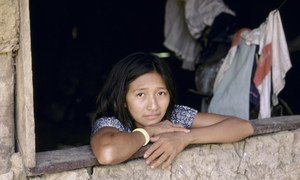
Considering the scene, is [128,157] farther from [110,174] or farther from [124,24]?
[124,24]

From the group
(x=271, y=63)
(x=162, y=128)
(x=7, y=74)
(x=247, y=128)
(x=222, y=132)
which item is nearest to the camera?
(x=7, y=74)

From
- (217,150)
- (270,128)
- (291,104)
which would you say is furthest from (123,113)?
(291,104)

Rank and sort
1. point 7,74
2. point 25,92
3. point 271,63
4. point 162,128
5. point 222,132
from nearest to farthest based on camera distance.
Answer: point 25,92
point 7,74
point 162,128
point 222,132
point 271,63

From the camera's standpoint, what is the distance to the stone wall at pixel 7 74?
2389 mm

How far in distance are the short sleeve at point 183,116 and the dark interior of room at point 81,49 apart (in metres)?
3.55

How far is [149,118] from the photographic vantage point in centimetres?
283

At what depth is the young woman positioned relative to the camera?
265 cm

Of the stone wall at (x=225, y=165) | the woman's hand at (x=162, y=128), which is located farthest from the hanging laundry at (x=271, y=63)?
the woman's hand at (x=162, y=128)

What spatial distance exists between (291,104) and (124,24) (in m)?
3.16

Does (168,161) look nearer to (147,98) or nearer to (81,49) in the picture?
(147,98)

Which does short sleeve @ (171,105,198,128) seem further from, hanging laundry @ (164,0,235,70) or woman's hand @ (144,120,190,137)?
hanging laundry @ (164,0,235,70)

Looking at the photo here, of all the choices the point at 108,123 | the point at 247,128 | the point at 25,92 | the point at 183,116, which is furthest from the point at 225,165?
the point at 25,92

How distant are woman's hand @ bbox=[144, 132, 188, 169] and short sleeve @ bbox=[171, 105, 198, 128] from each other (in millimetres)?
355

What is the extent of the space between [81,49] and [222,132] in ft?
16.2
